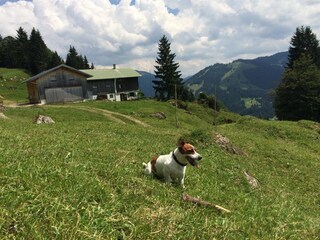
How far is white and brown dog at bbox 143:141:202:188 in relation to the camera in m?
10.4

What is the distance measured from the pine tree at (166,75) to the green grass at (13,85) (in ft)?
133

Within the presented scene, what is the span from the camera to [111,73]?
350 feet

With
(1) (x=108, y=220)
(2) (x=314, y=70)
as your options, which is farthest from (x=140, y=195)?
(2) (x=314, y=70)

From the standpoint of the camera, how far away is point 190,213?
7.93 m

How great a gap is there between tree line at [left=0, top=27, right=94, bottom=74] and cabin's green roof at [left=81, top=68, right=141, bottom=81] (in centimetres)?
5086

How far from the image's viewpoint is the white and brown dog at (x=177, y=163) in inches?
409

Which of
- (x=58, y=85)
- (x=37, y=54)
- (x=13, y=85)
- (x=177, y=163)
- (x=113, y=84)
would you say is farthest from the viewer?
(x=37, y=54)

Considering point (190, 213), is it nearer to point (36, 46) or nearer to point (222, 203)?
point (222, 203)

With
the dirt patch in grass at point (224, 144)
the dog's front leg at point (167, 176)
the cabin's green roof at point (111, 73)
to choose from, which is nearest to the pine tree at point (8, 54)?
the cabin's green roof at point (111, 73)

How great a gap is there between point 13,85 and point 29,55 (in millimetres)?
26774

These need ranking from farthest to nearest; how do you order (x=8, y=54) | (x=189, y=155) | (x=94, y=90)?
(x=8, y=54) < (x=94, y=90) < (x=189, y=155)

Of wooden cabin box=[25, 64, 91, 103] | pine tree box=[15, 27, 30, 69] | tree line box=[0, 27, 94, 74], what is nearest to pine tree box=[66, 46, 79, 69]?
tree line box=[0, 27, 94, 74]

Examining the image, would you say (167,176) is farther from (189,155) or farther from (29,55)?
(29,55)

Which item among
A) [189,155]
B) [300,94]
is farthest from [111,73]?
[189,155]
